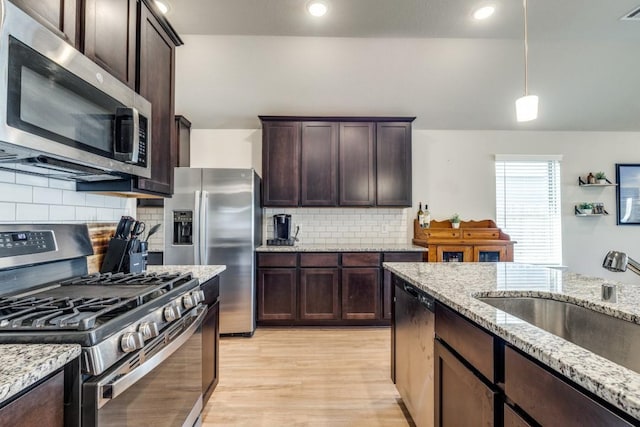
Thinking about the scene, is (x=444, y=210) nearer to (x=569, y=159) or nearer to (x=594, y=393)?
(x=569, y=159)

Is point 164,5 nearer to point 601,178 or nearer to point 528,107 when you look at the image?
point 528,107

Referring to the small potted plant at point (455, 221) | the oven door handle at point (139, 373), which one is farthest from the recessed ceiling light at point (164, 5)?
the small potted plant at point (455, 221)

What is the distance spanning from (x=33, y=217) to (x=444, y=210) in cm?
421

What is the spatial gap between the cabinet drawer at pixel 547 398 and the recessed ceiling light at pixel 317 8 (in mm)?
2742

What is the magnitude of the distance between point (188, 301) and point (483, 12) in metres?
3.15

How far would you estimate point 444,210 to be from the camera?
14.3 feet

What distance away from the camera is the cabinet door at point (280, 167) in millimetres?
3773

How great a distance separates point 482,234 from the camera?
391cm

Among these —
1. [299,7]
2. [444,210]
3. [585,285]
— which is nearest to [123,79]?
[299,7]

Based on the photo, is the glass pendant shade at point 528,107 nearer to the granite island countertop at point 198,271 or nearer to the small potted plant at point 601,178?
the granite island countertop at point 198,271

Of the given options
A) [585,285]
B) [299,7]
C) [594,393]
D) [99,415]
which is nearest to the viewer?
[594,393]

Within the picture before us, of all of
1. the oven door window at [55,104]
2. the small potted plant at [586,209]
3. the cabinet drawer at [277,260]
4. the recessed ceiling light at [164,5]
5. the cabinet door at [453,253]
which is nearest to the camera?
the oven door window at [55,104]

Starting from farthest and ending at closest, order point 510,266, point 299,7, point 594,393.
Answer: point 299,7 → point 510,266 → point 594,393

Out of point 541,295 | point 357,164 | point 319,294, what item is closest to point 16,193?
point 541,295
